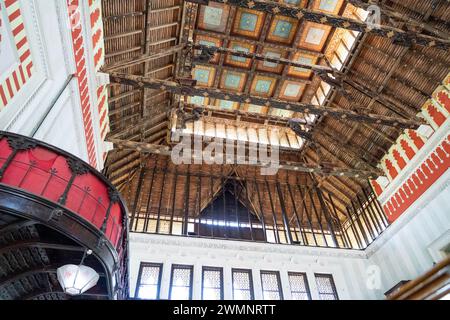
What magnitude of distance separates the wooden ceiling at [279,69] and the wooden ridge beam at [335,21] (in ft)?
2.27

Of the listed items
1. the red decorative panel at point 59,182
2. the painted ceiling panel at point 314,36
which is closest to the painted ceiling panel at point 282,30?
the painted ceiling panel at point 314,36

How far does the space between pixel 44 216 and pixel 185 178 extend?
1087 centimetres

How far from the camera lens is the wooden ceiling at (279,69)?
1048cm

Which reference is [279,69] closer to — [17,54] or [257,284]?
[257,284]

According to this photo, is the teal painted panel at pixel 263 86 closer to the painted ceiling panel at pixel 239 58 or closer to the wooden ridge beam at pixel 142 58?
the painted ceiling panel at pixel 239 58

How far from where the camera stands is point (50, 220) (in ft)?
14.3

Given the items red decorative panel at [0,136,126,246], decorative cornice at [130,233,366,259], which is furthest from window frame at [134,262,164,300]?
red decorative panel at [0,136,126,246]

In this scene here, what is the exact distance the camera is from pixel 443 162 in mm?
10859

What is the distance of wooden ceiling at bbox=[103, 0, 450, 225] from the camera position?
10484mm

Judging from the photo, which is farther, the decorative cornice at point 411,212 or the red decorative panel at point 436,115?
the red decorative panel at point 436,115

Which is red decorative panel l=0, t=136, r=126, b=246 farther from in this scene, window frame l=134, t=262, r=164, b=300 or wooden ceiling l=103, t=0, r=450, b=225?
wooden ceiling l=103, t=0, r=450, b=225

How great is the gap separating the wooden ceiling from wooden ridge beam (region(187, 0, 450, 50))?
0.69m

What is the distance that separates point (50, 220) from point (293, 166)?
1012 centimetres
